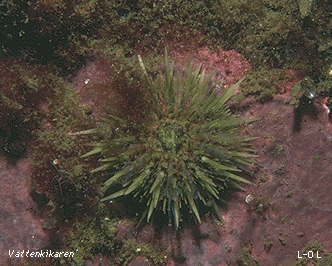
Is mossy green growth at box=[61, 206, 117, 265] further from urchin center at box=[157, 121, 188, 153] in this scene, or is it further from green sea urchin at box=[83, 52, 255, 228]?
urchin center at box=[157, 121, 188, 153]

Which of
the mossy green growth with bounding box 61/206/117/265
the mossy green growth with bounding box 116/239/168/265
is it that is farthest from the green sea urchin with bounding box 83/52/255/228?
the mossy green growth with bounding box 116/239/168/265

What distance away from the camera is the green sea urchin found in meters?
4.31

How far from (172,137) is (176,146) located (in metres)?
0.13

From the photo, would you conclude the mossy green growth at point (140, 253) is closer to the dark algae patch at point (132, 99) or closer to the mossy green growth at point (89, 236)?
the dark algae patch at point (132, 99)

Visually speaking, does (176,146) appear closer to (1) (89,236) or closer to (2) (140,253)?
(2) (140,253)

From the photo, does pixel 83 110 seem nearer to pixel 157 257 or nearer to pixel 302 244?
pixel 157 257

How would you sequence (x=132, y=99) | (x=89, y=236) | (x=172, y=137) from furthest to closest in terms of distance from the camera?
(x=89, y=236)
(x=132, y=99)
(x=172, y=137)

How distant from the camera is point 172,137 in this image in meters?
4.29

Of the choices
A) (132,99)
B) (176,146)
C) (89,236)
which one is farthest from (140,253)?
(132,99)

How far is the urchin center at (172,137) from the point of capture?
4.29 m

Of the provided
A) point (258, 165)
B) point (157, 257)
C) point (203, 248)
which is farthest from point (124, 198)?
point (258, 165)

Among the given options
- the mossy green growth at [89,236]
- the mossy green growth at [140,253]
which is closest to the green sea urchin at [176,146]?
the mossy green growth at [89,236]

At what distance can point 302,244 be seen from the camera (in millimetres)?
5215

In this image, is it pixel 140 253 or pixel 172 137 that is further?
pixel 140 253
